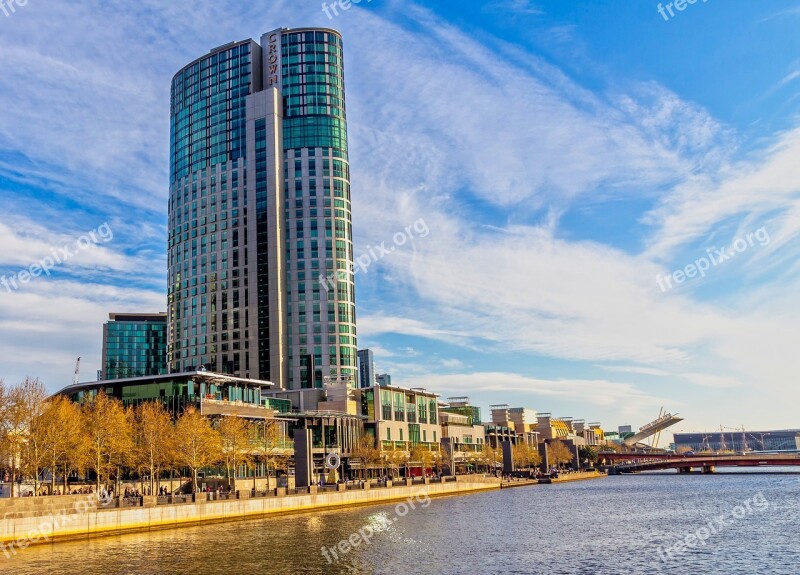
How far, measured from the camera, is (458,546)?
2336 inches

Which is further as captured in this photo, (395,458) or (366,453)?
(395,458)

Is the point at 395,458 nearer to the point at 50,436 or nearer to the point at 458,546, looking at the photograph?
the point at 50,436

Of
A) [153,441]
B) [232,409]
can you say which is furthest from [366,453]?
[153,441]

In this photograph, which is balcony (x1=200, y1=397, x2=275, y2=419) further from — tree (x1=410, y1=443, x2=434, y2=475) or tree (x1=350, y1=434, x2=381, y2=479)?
tree (x1=410, y1=443, x2=434, y2=475)

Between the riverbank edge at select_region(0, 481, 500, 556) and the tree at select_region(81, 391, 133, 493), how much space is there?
50.2ft

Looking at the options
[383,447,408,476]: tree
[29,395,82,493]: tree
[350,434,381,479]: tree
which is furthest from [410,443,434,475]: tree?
[29,395,82,493]: tree

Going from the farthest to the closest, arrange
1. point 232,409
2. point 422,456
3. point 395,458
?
point 422,456 < point 395,458 < point 232,409

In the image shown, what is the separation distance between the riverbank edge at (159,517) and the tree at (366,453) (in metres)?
35.3

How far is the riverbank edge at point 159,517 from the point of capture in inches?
2255

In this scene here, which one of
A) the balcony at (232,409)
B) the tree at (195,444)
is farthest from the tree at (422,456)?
the tree at (195,444)

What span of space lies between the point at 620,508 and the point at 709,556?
43.5m

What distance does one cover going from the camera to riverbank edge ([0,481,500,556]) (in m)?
57.3

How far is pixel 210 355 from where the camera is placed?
652ft

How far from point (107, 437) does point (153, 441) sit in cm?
513
